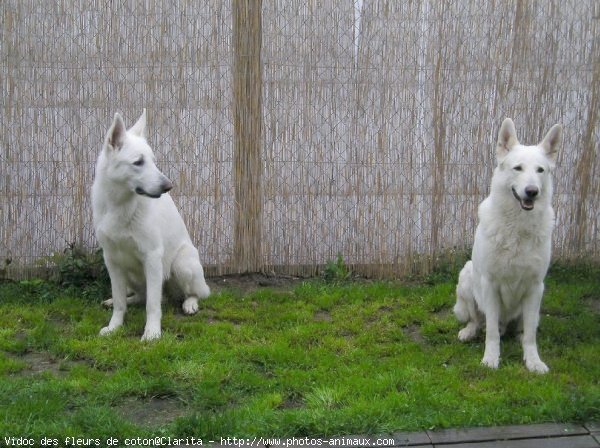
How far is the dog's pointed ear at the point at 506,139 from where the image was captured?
476 centimetres

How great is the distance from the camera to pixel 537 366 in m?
4.61

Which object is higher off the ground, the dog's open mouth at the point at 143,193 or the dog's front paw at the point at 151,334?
the dog's open mouth at the point at 143,193

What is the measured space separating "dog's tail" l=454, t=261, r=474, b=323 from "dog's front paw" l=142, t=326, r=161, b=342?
8.02 ft

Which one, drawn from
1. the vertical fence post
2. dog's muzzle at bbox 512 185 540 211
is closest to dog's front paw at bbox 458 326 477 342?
dog's muzzle at bbox 512 185 540 211

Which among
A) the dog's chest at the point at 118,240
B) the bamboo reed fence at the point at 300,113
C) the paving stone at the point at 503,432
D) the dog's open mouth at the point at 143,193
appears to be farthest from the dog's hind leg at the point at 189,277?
the paving stone at the point at 503,432

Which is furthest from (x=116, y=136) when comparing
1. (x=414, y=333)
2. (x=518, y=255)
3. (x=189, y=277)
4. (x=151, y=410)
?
(x=518, y=255)

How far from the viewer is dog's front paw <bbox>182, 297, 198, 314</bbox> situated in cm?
580

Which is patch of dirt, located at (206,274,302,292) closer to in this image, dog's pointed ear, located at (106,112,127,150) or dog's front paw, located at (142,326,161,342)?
dog's front paw, located at (142,326,161,342)

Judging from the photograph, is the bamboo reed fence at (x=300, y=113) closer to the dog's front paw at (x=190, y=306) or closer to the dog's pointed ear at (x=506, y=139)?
the dog's front paw at (x=190, y=306)

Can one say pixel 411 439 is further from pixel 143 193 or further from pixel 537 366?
pixel 143 193

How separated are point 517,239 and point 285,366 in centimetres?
191

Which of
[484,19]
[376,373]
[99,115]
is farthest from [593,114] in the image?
[99,115]

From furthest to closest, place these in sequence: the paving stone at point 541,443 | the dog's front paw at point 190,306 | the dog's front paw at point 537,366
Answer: the dog's front paw at point 190,306, the dog's front paw at point 537,366, the paving stone at point 541,443

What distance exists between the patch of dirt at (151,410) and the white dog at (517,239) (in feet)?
7.23
